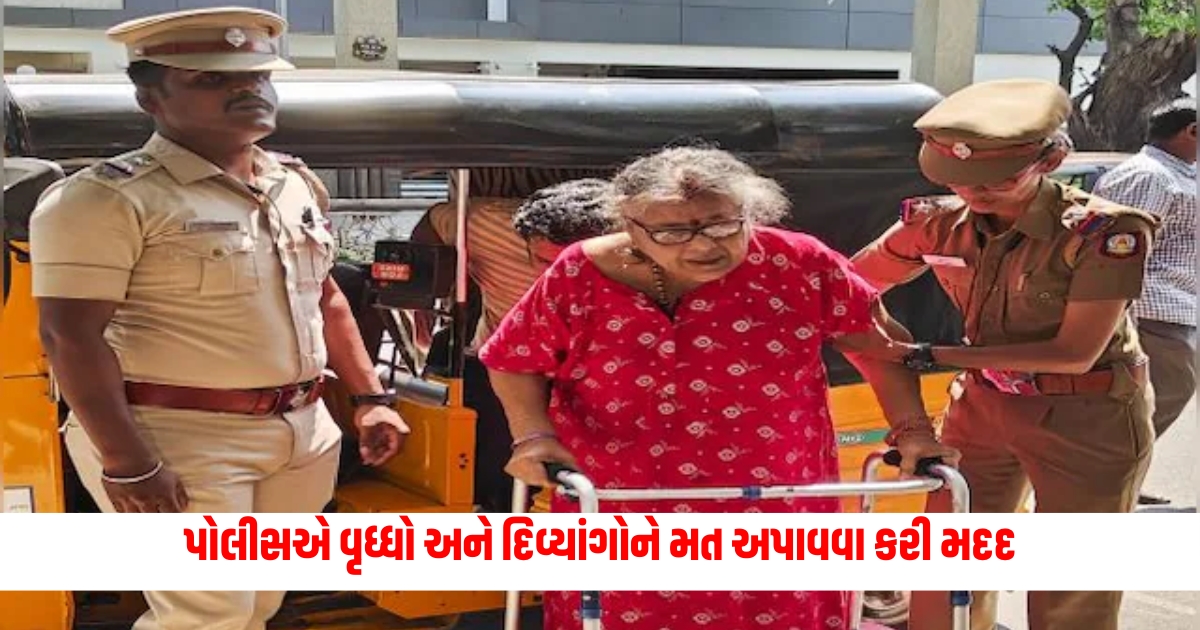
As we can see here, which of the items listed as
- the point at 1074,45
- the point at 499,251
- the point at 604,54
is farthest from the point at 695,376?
the point at 1074,45

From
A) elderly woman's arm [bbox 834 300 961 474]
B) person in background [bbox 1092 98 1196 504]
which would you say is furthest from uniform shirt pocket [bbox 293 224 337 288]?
person in background [bbox 1092 98 1196 504]

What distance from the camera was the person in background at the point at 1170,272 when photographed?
187 inches

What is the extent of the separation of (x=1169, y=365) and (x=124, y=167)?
12.2 feet

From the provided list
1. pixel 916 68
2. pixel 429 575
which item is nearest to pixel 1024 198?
pixel 429 575

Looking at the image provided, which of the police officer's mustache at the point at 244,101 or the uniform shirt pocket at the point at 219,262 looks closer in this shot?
the uniform shirt pocket at the point at 219,262

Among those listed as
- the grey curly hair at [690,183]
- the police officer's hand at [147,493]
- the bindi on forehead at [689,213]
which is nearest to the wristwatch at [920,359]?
the grey curly hair at [690,183]

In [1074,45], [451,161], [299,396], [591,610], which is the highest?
[1074,45]

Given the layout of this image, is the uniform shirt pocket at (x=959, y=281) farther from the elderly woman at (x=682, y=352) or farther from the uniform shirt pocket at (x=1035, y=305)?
the elderly woman at (x=682, y=352)

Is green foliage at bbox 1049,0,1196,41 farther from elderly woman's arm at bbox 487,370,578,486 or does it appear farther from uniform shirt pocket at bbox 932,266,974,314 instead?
elderly woman's arm at bbox 487,370,578,486

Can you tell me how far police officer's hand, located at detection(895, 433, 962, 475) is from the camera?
277 cm

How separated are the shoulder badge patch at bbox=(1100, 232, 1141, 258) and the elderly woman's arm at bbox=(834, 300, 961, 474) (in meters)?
0.57

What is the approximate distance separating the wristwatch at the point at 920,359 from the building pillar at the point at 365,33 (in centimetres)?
1188

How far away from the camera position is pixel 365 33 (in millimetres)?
14297

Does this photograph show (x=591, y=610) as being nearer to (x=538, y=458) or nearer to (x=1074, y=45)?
(x=538, y=458)
